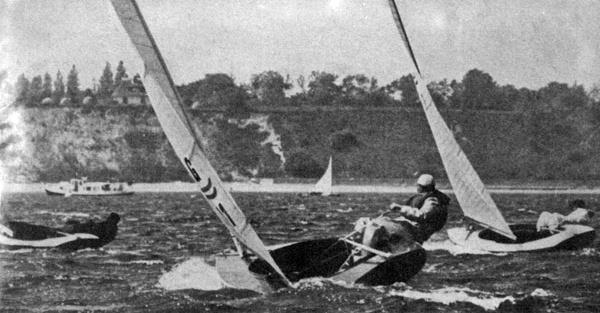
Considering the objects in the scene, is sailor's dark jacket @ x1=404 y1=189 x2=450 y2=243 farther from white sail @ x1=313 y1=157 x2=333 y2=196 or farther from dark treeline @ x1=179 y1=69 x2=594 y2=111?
white sail @ x1=313 y1=157 x2=333 y2=196

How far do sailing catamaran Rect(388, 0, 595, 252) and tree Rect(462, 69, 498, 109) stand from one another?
5054 mm

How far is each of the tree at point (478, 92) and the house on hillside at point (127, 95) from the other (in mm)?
7187

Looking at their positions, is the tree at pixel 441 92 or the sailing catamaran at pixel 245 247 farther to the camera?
the tree at pixel 441 92

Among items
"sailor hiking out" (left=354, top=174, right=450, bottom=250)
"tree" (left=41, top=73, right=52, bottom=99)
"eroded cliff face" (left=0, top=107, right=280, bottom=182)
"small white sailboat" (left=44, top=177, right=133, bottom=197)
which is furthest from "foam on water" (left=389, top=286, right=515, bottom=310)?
Result: "small white sailboat" (left=44, top=177, right=133, bottom=197)

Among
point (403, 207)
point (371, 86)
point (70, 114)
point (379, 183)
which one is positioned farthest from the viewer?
point (379, 183)

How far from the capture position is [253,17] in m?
11.5

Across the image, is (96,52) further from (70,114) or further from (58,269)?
(70,114)

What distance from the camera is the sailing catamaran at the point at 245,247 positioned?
28.3 feet

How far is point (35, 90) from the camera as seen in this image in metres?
12.1

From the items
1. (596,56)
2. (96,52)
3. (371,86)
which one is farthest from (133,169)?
(596,56)

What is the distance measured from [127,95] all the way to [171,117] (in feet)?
43.7

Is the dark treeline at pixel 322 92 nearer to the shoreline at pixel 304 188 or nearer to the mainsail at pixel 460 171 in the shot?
the shoreline at pixel 304 188

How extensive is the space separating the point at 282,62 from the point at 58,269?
433cm

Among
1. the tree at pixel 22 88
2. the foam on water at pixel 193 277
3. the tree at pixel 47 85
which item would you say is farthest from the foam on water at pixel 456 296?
the tree at pixel 47 85
